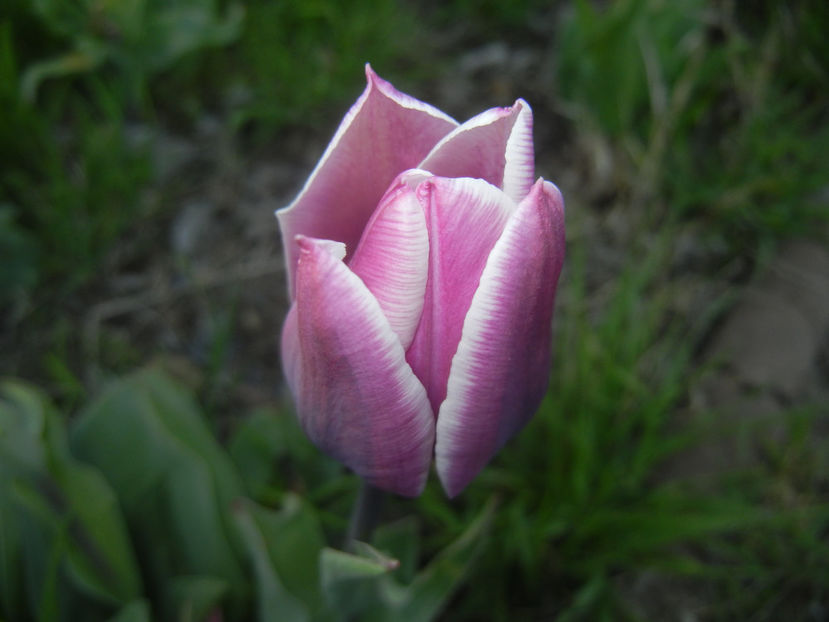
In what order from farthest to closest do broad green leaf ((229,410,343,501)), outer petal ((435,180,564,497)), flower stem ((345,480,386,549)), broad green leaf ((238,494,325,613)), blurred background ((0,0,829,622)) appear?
broad green leaf ((229,410,343,501))
blurred background ((0,0,829,622))
broad green leaf ((238,494,325,613))
flower stem ((345,480,386,549))
outer petal ((435,180,564,497))

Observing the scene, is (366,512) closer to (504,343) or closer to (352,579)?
(352,579)

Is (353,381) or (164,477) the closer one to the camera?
(353,381)

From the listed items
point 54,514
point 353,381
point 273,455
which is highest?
point 353,381

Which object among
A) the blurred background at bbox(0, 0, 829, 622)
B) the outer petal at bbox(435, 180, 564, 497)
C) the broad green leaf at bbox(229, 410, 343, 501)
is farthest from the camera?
the broad green leaf at bbox(229, 410, 343, 501)

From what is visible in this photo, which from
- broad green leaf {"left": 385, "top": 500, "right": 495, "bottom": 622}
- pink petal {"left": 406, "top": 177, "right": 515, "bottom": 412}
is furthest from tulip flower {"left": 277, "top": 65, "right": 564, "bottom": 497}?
broad green leaf {"left": 385, "top": 500, "right": 495, "bottom": 622}

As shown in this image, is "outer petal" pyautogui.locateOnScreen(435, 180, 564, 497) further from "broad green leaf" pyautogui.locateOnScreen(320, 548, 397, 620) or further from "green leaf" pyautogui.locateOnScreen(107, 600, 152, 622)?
"green leaf" pyautogui.locateOnScreen(107, 600, 152, 622)

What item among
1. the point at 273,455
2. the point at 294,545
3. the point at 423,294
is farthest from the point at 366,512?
the point at 273,455

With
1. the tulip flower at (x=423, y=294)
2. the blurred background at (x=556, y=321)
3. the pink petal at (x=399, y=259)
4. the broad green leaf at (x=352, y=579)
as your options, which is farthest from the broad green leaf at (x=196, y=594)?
the pink petal at (x=399, y=259)
